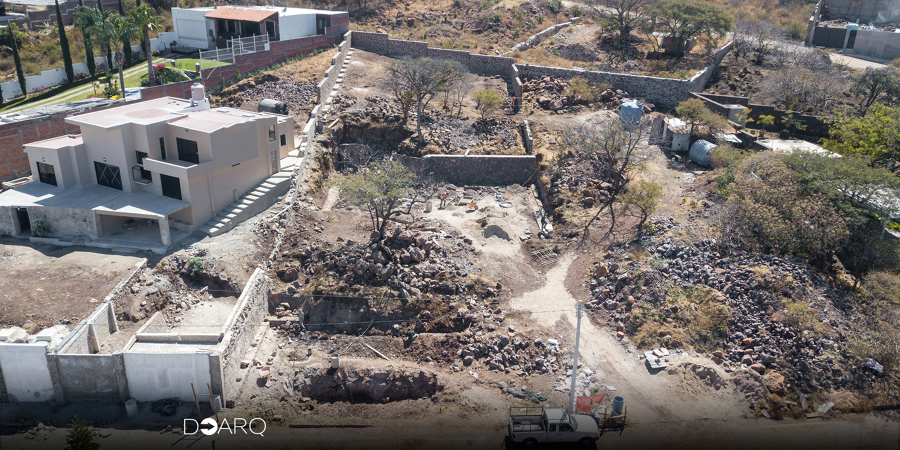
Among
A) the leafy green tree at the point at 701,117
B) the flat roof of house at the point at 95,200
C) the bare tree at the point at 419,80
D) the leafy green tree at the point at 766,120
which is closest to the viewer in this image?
the flat roof of house at the point at 95,200

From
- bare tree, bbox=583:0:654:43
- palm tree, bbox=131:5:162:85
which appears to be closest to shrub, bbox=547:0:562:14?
bare tree, bbox=583:0:654:43

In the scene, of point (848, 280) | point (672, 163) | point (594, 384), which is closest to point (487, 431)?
point (594, 384)

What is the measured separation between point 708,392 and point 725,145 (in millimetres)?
19121

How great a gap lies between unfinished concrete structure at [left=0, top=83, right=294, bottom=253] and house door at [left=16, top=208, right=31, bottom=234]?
4 cm

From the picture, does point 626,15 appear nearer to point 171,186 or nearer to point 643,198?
point 643,198

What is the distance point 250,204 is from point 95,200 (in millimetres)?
6876

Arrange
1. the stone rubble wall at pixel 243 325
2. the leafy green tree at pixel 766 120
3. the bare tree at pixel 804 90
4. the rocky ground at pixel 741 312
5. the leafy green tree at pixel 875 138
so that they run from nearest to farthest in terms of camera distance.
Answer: the stone rubble wall at pixel 243 325 → the rocky ground at pixel 741 312 → the leafy green tree at pixel 875 138 → the leafy green tree at pixel 766 120 → the bare tree at pixel 804 90

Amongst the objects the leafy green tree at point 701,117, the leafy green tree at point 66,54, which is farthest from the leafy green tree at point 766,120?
the leafy green tree at point 66,54

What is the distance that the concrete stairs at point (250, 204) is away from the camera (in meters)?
28.2

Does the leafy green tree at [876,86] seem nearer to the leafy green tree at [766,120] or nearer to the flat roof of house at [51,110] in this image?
the leafy green tree at [766,120]

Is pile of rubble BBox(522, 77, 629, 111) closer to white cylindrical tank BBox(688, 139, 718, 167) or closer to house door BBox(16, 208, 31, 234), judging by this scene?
white cylindrical tank BBox(688, 139, 718, 167)

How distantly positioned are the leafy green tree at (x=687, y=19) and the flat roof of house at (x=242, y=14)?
31.8 metres

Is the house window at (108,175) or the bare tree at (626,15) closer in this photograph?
the house window at (108,175)

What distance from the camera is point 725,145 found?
114ft
